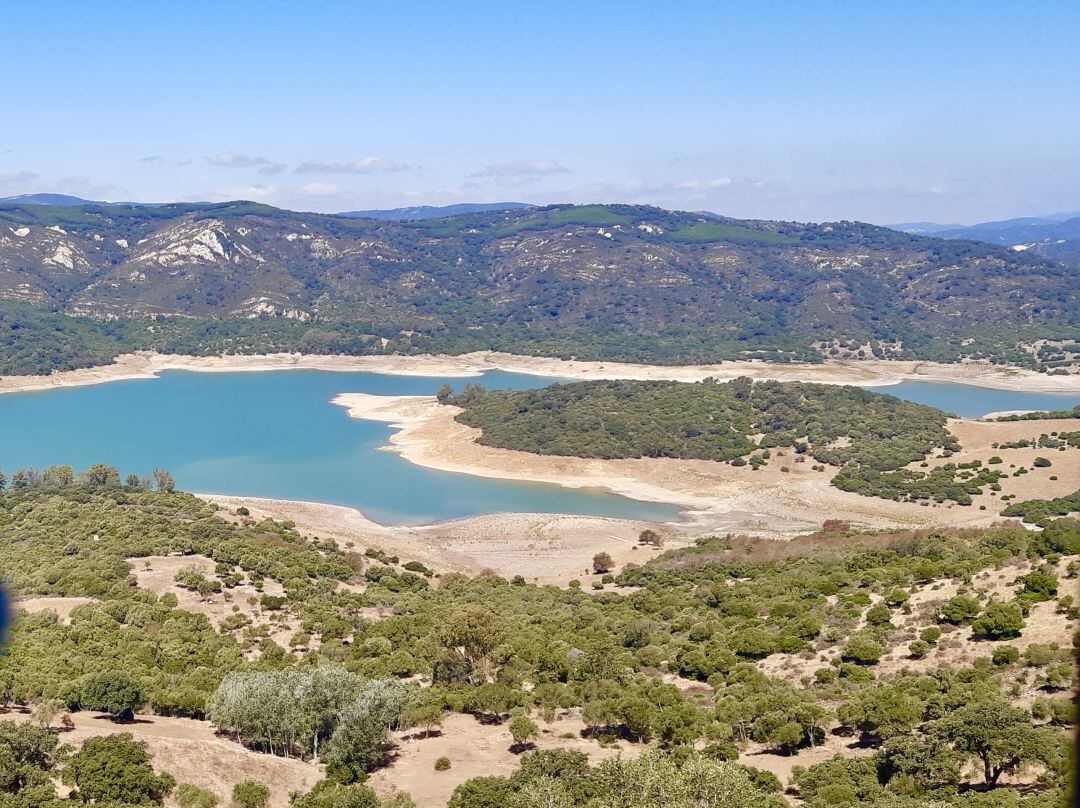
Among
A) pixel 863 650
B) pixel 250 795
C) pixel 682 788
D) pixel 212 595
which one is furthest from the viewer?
pixel 212 595

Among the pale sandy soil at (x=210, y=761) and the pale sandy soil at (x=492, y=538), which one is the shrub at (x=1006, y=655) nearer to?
the pale sandy soil at (x=210, y=761)

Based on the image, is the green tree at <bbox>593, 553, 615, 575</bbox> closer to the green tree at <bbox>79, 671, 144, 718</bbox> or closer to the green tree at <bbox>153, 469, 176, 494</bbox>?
the green tree at <bbox>153, 469, 176, 494</bbox>

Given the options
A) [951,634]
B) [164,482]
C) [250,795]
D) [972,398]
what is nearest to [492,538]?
[164,482]

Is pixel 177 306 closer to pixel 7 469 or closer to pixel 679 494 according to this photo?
pixel 7 469

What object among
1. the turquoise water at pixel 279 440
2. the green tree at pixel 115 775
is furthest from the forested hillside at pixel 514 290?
the green tree at pixel 115 775

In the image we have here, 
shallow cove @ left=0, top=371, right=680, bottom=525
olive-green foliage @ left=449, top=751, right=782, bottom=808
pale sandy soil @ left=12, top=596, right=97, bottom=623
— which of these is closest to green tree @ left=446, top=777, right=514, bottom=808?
olive-green foliage @ left=449, top=751, right=782, bottom=808

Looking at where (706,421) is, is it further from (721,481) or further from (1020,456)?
(1020,456)

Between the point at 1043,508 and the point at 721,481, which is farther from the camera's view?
the point at 721,481
